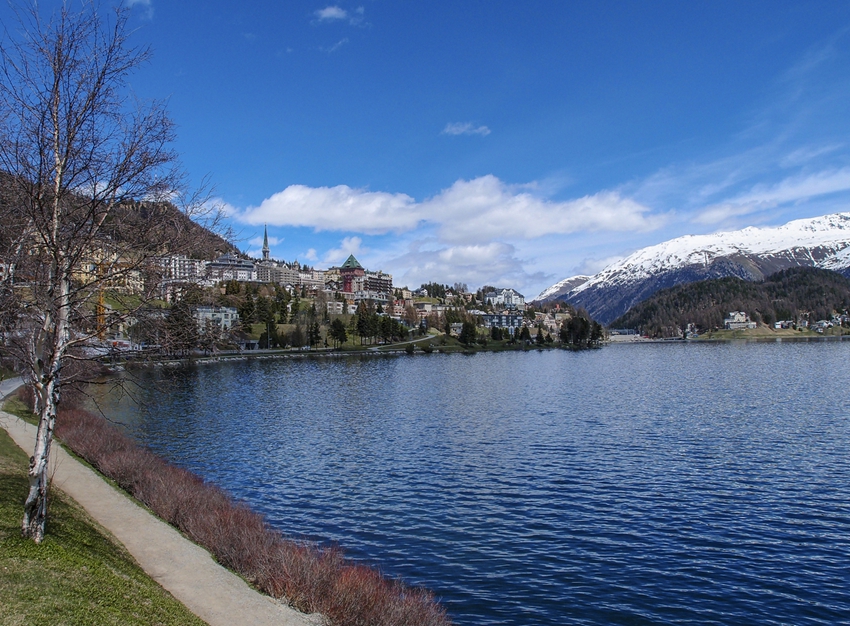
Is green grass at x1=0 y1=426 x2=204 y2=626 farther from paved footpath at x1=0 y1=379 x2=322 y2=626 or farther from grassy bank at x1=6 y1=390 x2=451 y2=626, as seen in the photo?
grassy bank at x1=6 y1=390 x2=451 y2=626

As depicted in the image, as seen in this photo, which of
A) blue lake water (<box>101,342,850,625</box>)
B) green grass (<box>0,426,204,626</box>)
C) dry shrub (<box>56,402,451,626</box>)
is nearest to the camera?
green grass (<box>0,426,204,626</box>)

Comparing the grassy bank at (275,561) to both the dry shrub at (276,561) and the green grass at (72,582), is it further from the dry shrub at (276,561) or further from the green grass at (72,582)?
the green grass at (72,582)

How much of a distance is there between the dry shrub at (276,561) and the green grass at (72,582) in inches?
107

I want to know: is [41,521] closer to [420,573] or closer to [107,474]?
[420,573]

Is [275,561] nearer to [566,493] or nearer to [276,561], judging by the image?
[276,561]

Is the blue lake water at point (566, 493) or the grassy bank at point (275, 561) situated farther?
the blue lake water at point (566, 493)

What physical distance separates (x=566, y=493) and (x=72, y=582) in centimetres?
2207

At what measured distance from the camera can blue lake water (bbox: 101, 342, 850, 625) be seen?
18109mm

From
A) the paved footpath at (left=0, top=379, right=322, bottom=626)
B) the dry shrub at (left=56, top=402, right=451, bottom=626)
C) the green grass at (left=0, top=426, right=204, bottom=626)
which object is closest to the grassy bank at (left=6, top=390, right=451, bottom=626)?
the dry shrub at (left=56, top=402, right=451, bottom=626)

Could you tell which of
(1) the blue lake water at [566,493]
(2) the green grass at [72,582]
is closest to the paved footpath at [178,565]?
(2) the green grass at [72,582]

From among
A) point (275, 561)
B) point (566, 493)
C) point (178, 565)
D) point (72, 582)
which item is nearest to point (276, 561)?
point (275, 561)

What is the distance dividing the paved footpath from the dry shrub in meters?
0.44

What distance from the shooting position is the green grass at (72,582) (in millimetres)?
10433

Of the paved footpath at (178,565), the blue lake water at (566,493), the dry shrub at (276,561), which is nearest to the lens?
the paved footpath at (178,565)
